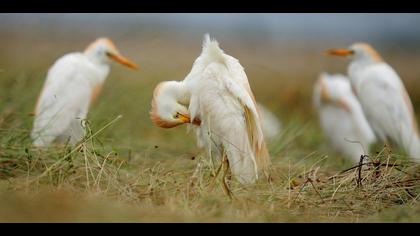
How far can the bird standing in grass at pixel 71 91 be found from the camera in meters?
5.85

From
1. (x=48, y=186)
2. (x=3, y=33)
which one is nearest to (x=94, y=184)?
(x=48, y=186)

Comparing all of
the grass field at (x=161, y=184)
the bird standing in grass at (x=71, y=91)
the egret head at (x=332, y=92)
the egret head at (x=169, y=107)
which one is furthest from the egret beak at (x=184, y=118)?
the egret head at (x=332, y=92)

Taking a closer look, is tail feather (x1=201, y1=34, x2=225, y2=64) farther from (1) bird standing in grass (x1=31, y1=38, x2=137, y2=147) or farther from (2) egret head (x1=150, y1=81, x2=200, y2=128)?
(1) bird standing in grass (x1=31, y1=38, x2=137, y2=147)

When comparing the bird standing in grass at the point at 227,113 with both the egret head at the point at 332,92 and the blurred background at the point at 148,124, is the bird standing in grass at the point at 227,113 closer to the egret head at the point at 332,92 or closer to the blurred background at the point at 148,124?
the blurred background at the point at 148,124

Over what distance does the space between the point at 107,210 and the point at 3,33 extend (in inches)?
278

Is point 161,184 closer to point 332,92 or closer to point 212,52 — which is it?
point 212,52

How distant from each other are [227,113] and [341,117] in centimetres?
373

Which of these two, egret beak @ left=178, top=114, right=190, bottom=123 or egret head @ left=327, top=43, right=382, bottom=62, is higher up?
egret head @ left=327, top=43, right=382, bottom=62

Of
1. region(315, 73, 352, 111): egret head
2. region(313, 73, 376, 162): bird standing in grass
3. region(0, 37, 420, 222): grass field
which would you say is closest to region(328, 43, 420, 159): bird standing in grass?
region(0, 37, 420, 222): grass field

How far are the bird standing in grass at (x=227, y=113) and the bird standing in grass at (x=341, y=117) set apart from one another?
3.20m

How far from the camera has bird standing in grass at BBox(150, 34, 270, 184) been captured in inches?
172

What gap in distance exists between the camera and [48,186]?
4.19 meters

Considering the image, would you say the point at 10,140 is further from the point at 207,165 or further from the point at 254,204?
the point at 254,204

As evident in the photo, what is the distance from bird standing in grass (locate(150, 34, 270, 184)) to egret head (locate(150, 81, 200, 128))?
3.9 inches
